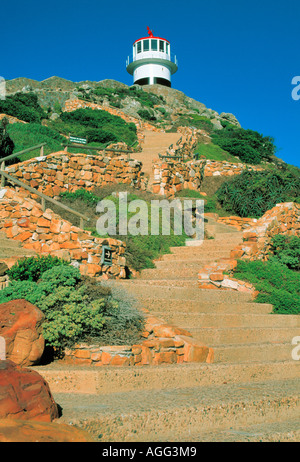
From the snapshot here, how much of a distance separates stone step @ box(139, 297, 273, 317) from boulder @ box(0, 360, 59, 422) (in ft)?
9.76

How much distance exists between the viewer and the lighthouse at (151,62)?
152 ft

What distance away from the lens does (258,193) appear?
555 inches

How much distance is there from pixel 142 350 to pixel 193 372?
64 centimetres

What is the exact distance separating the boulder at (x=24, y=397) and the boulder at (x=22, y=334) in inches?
39.3

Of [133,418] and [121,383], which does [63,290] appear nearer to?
[121,383]

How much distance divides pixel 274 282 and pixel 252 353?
2.65 meters

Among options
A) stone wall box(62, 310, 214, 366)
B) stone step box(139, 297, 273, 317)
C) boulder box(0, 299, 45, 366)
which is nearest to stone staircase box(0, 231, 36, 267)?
stone step box(139, 297, 273, 317)

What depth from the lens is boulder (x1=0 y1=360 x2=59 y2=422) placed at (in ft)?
9.01

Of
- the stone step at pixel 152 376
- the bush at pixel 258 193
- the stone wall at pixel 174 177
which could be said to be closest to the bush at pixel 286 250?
the stone step at pixel 152 376

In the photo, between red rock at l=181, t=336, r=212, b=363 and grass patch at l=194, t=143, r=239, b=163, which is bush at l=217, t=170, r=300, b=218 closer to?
grass patch at l=194, t=143, r=239, b=163

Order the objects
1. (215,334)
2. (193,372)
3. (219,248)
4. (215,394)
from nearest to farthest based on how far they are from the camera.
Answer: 1. (215,394)
2. (193,372)
3. (215,334)
4. (219,248)

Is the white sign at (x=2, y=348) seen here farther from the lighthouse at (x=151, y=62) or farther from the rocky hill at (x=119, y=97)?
the lighthouse at (x=151, y=62)

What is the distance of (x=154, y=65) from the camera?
153ft
